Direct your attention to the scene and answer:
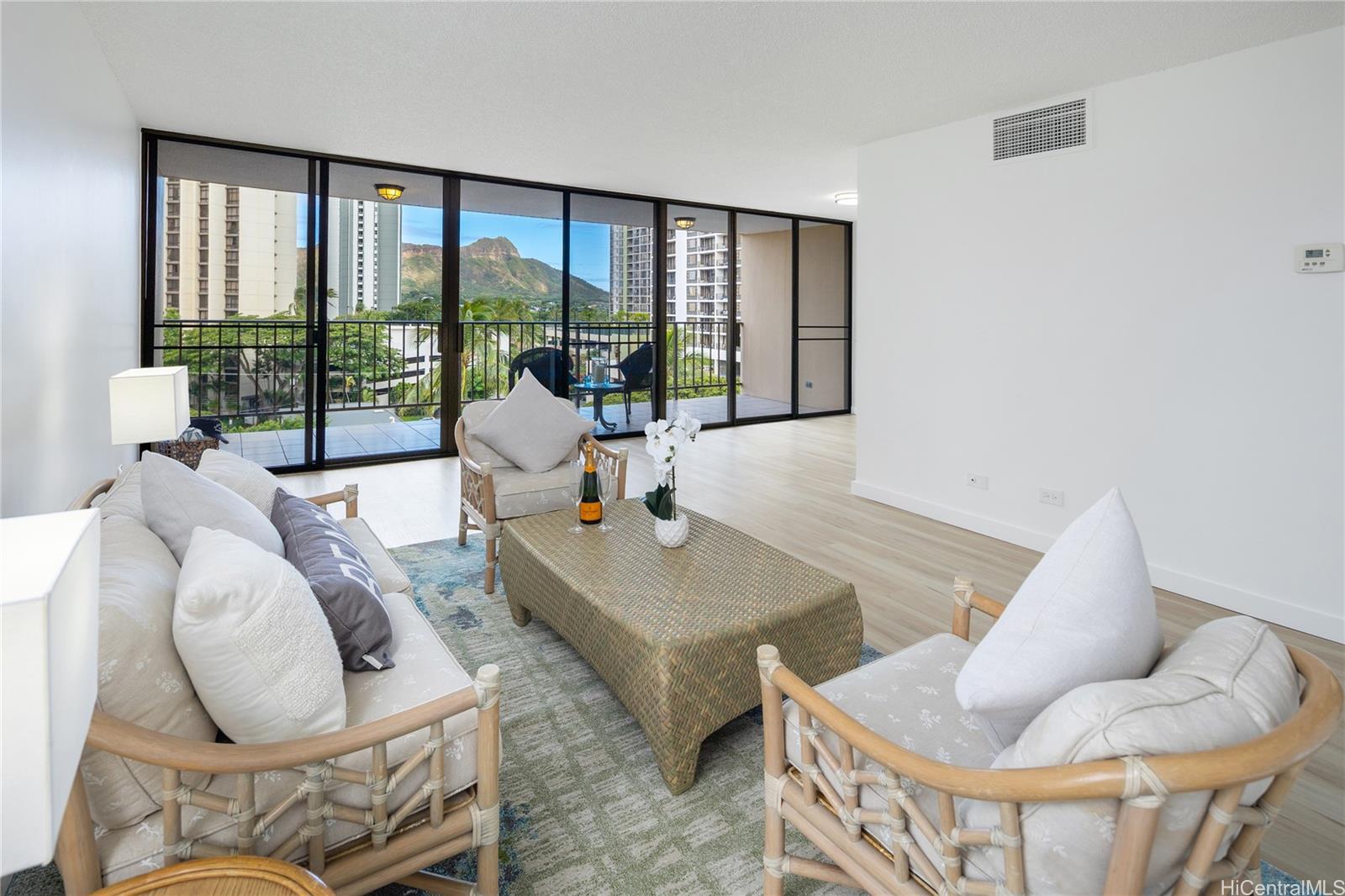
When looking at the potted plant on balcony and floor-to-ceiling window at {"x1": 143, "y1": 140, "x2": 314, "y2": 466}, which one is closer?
the potted plant on balcony

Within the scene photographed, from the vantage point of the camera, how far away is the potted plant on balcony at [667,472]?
2.60m

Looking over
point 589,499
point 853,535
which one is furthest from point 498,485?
point 853,535

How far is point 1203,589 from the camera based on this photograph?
3.44m

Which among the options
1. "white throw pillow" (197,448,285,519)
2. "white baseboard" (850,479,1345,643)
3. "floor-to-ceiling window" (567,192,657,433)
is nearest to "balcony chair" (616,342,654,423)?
"floor-to-ceiling window" (567,192,657,433)

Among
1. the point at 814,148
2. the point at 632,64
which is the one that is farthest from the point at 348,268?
the point at 814,148

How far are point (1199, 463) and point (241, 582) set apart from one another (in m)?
3.94

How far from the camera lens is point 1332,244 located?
117 inches

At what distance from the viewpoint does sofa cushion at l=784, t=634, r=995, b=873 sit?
4.33 ft

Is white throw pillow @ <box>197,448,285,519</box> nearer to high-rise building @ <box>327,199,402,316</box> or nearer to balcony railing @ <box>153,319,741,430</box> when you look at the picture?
balcony railing @ <box>153,319,741,430</box>

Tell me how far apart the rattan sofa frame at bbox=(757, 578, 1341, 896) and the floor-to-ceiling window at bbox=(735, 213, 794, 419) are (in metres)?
7.25

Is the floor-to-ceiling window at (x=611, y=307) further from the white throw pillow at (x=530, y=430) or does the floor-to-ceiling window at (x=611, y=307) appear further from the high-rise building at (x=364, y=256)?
the white throw pillow at (x=530, y=430)

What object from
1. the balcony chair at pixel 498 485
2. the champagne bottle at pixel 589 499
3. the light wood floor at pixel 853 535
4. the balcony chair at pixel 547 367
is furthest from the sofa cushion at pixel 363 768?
the balcony chair at pixel 547 367

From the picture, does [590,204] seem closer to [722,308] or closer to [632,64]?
[722,308]

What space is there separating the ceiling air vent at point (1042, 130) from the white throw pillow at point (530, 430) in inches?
116
